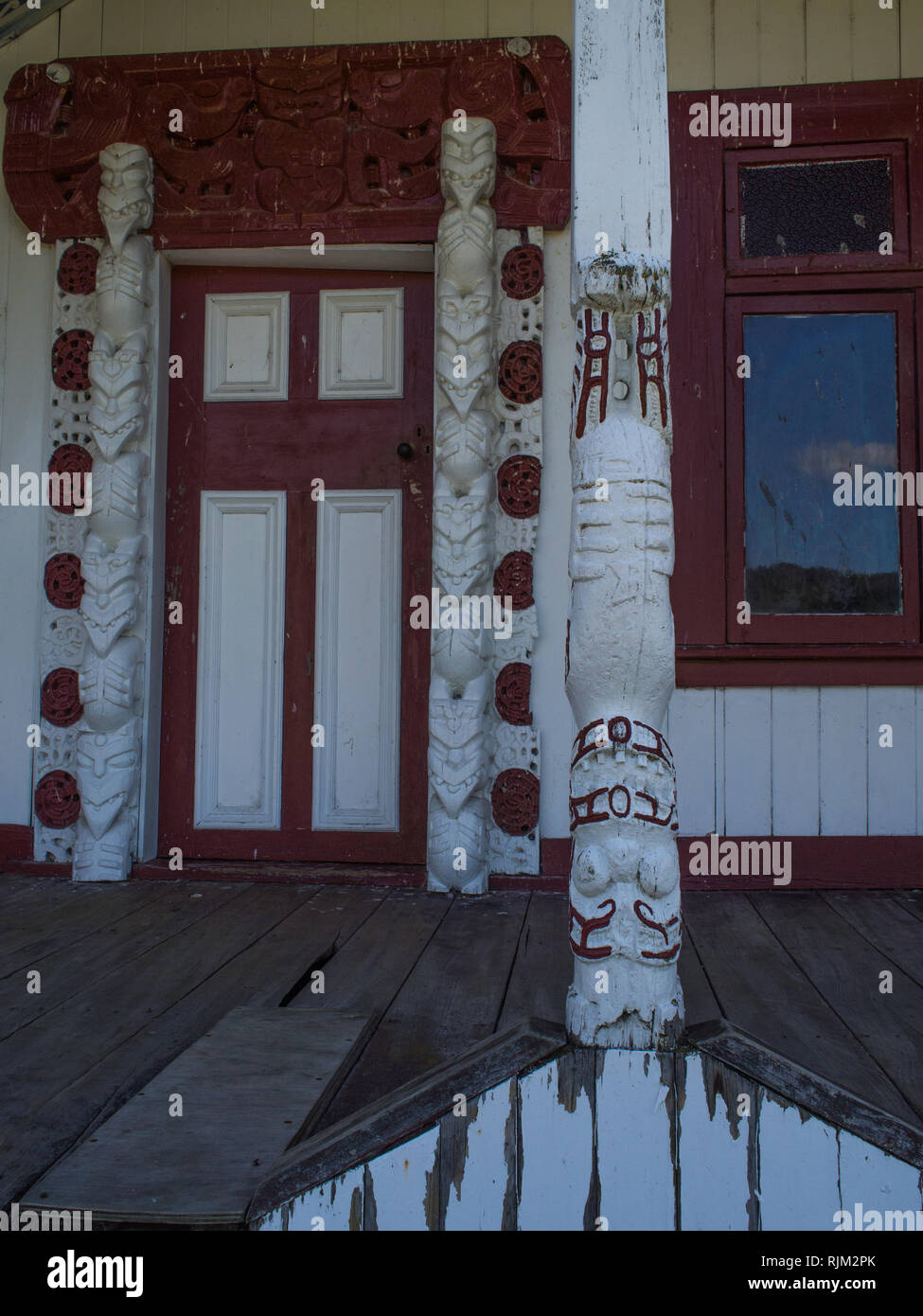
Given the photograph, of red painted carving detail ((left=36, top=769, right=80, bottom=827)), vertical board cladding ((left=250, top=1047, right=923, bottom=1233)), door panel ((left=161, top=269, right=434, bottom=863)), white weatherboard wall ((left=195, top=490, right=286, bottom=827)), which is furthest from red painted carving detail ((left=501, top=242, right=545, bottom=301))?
vertical board cladding ((left=250, top=1047, right=923, bottom=1233))

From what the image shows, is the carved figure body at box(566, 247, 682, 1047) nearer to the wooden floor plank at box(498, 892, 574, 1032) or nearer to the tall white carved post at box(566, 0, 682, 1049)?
the tall white carved post at box(566, 0, 682, 1049)

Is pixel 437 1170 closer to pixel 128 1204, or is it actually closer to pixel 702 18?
pixel 128 1204

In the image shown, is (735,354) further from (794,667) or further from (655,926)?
(655,926)

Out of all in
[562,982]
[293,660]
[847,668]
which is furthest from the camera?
[293,660]

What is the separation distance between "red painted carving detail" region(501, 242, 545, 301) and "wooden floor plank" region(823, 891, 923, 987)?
2.38m

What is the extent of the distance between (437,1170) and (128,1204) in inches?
17.4

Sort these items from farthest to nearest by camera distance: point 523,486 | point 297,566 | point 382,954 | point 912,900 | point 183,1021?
point 297,566 < point 523,486 < point 912,900 < point 382,954 < point 183,1021

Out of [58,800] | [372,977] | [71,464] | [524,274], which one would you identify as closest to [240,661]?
[58,800]

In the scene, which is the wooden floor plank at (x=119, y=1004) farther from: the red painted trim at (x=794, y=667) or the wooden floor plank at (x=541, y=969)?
the red painted trim at (x=794, y=667)

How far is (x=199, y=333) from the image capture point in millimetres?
3818

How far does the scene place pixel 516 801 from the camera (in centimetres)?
347

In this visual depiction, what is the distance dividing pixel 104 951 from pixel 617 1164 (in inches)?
66.3

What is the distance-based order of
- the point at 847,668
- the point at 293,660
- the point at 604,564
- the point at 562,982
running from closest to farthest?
the point at 604,564 → the point at 562,982 → the point at 847,668 → the point at 293,660

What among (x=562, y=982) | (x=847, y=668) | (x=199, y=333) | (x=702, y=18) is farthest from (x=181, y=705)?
(x=702, y=18)
